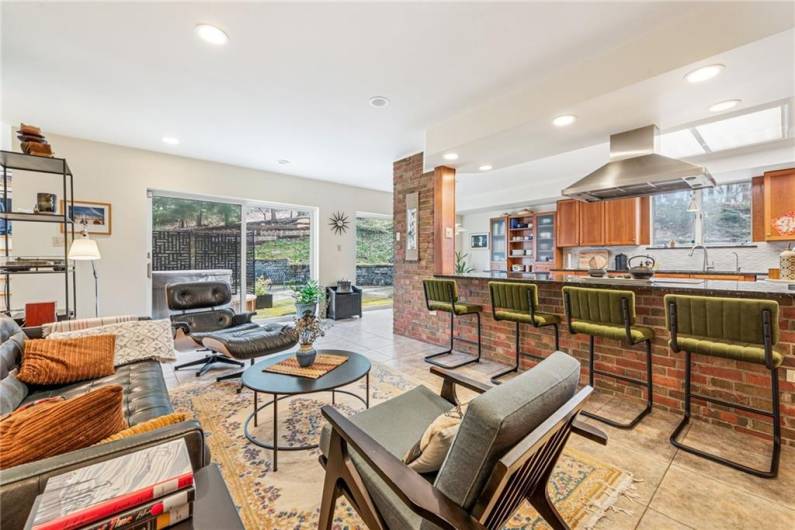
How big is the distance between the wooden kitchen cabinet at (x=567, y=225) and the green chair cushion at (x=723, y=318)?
4.48 metres

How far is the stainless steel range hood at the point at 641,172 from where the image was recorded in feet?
8.93

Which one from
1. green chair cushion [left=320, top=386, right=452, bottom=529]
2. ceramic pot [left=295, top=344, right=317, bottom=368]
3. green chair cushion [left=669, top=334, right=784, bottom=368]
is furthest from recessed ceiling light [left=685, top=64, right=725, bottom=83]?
ceramic pot [left=295, top=344, right=317, bottom=368]

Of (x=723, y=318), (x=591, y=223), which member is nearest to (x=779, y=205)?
(x=591, y=223)

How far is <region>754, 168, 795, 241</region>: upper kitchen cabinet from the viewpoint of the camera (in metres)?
4.15

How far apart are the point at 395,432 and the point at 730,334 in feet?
6.65

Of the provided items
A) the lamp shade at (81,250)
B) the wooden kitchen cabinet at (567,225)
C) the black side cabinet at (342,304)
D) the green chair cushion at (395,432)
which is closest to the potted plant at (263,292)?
the black side cabinet at (342,304)

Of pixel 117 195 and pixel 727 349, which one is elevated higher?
pixel 117 195

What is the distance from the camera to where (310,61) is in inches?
96.5

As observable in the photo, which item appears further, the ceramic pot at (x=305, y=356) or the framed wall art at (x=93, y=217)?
the framed wall art at (x=93, y=217)

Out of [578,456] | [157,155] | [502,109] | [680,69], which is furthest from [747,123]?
[157,155]

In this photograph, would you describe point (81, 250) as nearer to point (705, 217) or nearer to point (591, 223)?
point (591, 223)

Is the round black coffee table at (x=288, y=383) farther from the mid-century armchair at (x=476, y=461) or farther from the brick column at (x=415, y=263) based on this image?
the brick column at (x=415, y=263)

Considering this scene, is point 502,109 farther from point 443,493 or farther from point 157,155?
point 157,155

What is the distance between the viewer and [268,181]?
5.57 m
